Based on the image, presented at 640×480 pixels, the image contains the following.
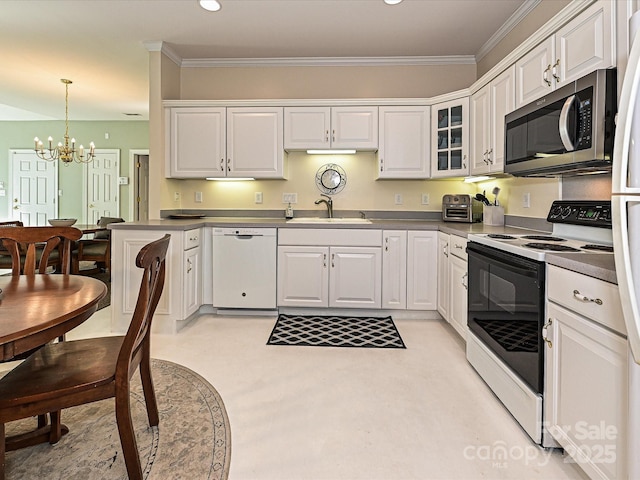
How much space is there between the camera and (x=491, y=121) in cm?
300

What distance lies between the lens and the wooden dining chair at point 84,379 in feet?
4.30

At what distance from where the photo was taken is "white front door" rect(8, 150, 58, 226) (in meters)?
7.79

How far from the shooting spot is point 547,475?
157cm

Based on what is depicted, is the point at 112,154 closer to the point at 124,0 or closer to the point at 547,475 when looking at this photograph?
the point at 124,0

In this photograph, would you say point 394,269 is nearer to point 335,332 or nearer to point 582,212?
point 335,332

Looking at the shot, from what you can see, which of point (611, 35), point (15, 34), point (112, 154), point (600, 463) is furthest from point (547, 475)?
point (112, 154)

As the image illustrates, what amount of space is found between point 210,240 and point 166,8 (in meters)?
1.90

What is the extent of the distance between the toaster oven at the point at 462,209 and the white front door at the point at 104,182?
635 cm

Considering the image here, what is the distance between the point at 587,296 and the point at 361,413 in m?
1.17

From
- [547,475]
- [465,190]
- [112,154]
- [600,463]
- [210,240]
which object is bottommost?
[547,475]

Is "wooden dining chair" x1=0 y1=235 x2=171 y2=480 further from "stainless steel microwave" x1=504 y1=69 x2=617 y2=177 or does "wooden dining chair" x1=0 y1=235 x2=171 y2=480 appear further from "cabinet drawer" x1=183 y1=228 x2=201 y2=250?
"stainless steel microwave" x1=504 y1=69 x2=617 y2=177

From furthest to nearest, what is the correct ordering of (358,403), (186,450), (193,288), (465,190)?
(465,190) < (193,288) < (358,403) < (186,450)

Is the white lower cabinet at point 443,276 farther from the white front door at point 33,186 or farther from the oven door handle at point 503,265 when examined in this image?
the white front door at point 33,186

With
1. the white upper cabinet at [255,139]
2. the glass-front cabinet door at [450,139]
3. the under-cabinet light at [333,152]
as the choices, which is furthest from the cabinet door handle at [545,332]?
the white upper cabinet at [255,139]
